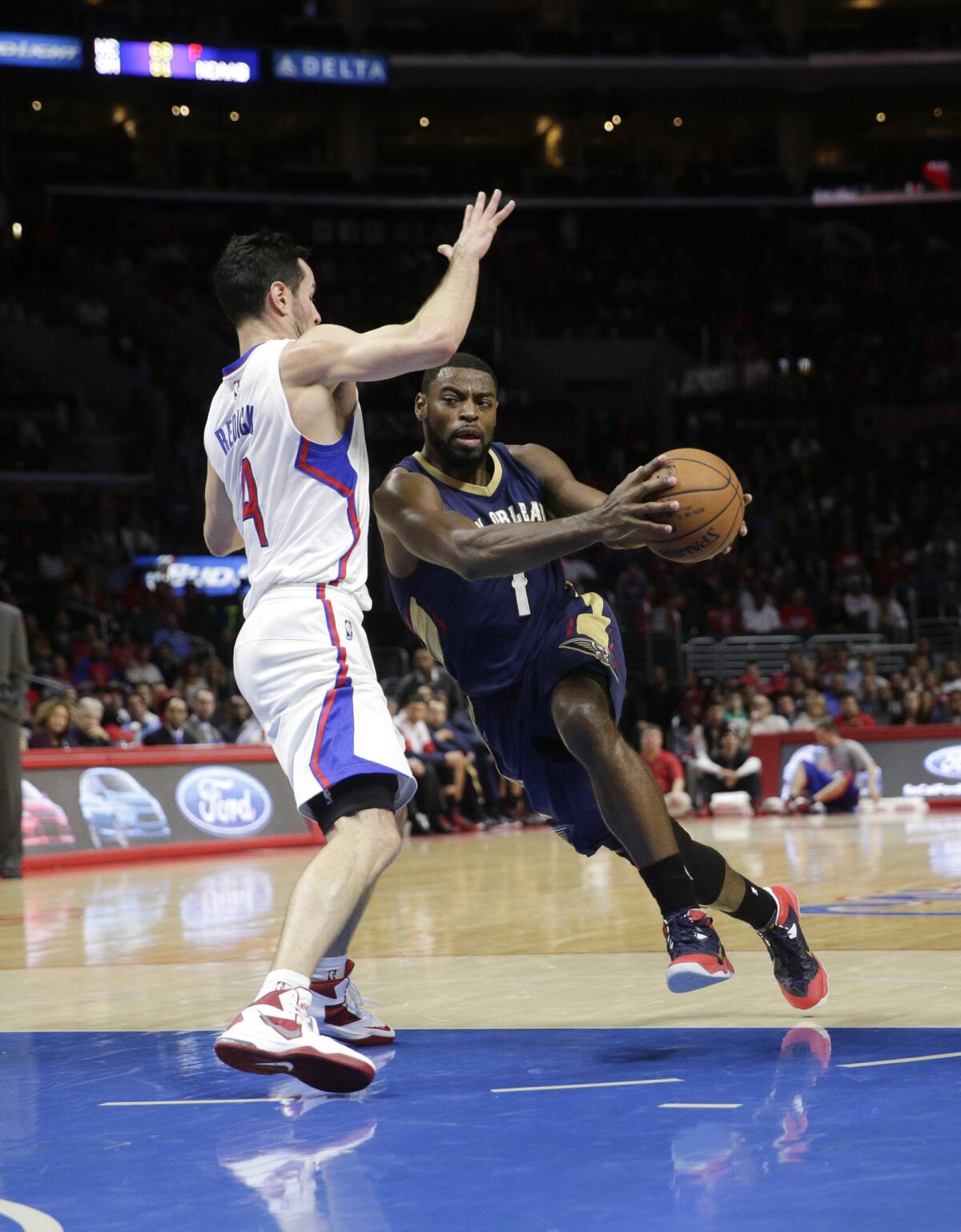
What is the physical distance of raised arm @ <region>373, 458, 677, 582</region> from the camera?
398cm

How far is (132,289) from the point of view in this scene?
30.8 m

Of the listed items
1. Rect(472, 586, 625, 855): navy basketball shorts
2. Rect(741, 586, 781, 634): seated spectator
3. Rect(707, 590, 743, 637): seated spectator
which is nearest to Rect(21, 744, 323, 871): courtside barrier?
Rect(472, 586, 625, 855): navy basketball shorts

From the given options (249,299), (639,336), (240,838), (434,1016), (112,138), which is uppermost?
(112,138)

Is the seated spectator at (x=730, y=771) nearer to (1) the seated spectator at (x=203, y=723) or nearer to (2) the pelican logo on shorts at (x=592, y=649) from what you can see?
(1) the seated spectator at (x=203, y=723)

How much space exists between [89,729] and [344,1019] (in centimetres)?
1069

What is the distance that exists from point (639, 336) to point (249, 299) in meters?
29.3

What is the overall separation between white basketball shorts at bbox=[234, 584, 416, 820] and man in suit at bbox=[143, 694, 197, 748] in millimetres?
11229

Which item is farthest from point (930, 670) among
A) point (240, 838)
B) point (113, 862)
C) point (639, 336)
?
point (639, 336)

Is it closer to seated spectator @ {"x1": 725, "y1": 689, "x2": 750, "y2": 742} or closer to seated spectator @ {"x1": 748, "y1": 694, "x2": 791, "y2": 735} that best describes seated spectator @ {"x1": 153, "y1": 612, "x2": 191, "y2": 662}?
seated spectator @ {"x1": 725, "y1": 689, "x2": 750, "y2": 742}

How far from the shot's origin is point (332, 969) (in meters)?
4.30

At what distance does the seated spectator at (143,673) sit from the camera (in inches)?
739

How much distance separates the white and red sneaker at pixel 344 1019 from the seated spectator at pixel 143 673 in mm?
14517

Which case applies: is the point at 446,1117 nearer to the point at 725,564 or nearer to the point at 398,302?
the point at 725,564

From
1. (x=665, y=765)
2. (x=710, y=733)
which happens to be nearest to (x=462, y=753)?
(x=665, y=765)
